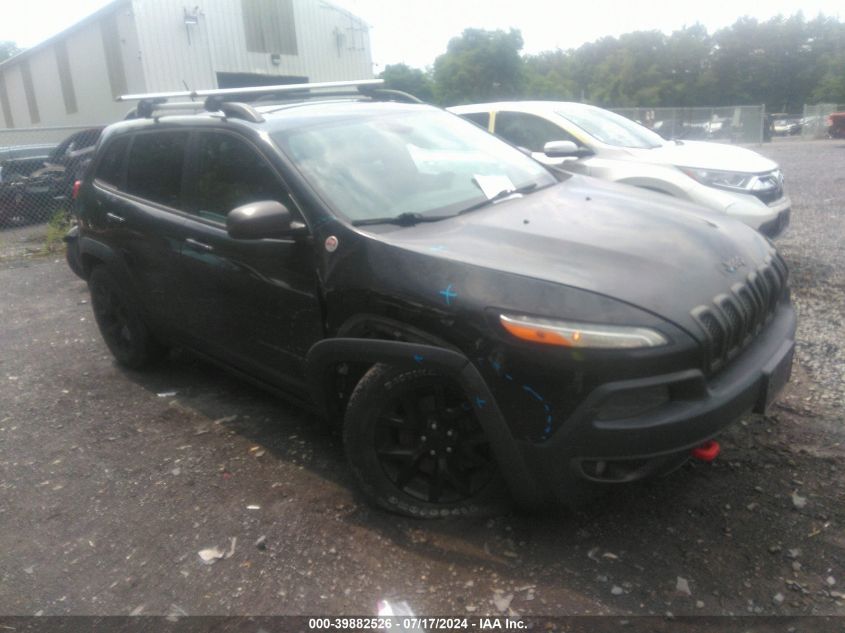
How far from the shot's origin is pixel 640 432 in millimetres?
2473

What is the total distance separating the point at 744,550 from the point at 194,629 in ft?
6.59

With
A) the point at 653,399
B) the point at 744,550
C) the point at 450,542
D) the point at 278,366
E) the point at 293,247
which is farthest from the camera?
the point at 278,366

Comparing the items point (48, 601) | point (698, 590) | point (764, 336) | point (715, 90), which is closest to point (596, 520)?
point (698, 590)

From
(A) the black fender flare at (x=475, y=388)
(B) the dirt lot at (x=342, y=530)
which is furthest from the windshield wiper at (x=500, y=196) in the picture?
(B) the dirt lot at (x=342, y=530)

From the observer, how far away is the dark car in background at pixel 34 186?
12.2m

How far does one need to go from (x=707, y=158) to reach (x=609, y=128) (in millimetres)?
1065

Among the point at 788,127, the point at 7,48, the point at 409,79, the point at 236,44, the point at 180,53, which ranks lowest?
the point at 788,127

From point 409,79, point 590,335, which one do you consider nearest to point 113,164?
point 590,335

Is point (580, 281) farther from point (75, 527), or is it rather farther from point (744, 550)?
point (75, 527)

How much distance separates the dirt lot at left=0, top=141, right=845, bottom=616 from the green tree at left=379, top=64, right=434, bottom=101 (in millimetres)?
36423

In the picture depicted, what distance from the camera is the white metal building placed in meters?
19.2

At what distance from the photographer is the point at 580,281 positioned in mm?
2607

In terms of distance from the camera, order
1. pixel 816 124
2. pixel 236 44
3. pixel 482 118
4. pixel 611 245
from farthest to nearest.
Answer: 1. pixel 816 124
2. pixel 236 44
3. pixel 482 118
4. pixel 611 245

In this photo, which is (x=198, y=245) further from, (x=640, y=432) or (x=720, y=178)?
(x=720, y=178)
